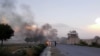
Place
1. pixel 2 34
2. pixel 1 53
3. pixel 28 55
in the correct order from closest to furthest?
pixel 1 53 < pixel 28 55 < pixel 2 34

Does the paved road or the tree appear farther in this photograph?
the tree

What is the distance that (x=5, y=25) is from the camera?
355ft

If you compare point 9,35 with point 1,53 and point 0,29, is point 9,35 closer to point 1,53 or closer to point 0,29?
point 0,29

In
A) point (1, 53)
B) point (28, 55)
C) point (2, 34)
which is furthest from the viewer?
point (2, 34)

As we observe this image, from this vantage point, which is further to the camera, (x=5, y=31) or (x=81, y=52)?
(x=5, y=31)

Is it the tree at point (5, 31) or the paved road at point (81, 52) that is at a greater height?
the tree at point (5, 31)

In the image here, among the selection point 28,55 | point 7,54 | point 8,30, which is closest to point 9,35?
point 8,30

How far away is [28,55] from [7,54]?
11522mm

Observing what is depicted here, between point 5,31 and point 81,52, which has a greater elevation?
point 5,31

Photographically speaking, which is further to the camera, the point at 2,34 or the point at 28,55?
the point at 2,34

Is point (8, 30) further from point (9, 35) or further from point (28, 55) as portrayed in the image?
point (28, 55)

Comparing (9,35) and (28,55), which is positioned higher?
(9,35)

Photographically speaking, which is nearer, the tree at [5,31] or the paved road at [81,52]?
the paved road at [81,52]

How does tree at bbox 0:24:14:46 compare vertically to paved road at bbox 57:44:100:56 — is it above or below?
above
